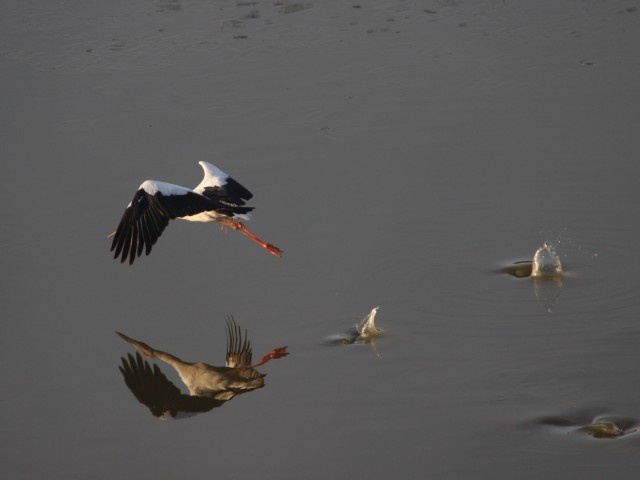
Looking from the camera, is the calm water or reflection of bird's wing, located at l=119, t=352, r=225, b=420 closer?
the calm water

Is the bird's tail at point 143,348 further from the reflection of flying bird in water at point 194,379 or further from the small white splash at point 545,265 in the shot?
the small white splash at point 545,265

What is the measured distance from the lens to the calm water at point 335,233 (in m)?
6.12

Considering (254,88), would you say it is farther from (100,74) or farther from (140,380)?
(140,380)

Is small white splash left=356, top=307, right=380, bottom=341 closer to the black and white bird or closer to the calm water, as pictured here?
the calm water

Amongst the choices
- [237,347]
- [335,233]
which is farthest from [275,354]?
[335,233]

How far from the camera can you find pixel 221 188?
855 cm

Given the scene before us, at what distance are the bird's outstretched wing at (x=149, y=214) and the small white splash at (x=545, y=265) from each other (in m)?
2.41

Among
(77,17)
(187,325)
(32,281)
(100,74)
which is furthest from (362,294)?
(77,17)

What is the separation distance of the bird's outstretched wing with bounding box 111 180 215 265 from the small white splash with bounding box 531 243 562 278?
241 cm

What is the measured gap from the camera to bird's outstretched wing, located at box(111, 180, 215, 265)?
7.90 meters

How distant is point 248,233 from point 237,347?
150cm

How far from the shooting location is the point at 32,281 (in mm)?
8070

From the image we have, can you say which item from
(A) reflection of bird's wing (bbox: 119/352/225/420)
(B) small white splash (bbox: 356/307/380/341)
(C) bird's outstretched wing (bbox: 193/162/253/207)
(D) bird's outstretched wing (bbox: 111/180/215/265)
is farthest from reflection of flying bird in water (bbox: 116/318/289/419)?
(C) bird's outstretched wing (bbox: 193/162/253/207)

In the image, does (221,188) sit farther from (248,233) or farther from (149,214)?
(149,214)
